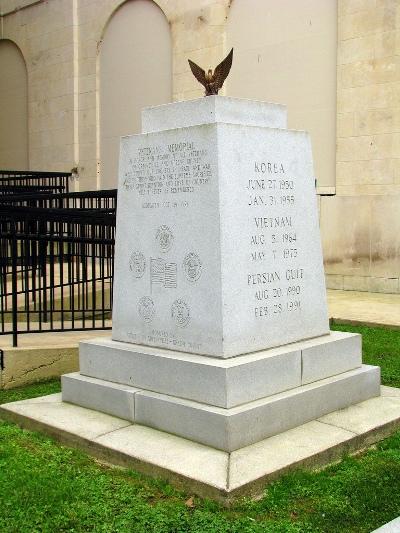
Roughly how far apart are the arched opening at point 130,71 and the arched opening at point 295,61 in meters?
2.49

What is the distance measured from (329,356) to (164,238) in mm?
1518

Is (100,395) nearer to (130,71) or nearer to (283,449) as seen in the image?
(283,449)

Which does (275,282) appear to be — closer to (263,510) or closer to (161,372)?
(161,372)

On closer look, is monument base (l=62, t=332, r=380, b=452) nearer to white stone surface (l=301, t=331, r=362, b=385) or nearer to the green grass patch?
white stone surface (l=301, t=331, r=362, b=385)

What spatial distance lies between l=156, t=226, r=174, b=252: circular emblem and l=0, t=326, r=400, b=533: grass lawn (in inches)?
60.1

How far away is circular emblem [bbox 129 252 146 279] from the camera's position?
5113mm

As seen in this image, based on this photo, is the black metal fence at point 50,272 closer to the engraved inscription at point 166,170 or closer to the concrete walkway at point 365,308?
the engraved inscription at point 166,170

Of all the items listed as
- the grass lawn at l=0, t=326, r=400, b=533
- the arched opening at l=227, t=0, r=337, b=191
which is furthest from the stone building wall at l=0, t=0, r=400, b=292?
the grass lawn at l=0, t=326, r=400, b=533

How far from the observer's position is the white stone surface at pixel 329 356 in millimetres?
4973

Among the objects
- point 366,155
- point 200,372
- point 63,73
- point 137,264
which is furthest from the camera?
point 63,73

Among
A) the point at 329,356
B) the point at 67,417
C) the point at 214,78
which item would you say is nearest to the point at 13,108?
the point at 214,78

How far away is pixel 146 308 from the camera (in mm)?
5094

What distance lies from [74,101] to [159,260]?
1482 centimetres

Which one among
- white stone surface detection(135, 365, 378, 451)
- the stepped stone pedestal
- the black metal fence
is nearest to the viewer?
white stone surface detection(135, 365, 378, 451)
